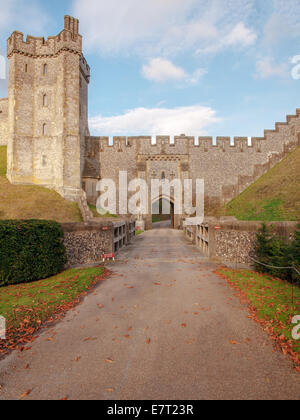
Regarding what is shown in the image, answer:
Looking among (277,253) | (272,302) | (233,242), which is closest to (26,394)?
(272,302)

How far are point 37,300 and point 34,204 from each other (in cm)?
1597

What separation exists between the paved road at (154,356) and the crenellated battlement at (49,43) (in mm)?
27489

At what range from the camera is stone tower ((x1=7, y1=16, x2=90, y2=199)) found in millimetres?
24672

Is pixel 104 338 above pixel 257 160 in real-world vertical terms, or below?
below

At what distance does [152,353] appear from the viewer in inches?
161

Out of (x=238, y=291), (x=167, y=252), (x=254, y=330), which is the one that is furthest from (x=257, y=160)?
(x=254, y=330)

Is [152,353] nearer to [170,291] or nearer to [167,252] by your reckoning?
[170,291]

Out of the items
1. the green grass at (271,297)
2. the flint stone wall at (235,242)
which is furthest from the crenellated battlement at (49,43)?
the green grass at (271,297)

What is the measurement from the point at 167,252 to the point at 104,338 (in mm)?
9654

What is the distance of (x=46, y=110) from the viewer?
2623cm

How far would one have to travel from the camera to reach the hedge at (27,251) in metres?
8.28
